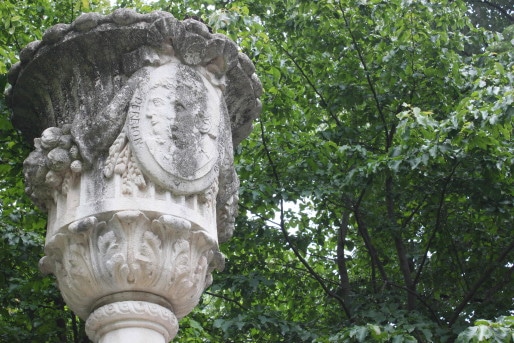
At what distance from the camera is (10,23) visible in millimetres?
7664

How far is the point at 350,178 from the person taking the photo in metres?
7.80

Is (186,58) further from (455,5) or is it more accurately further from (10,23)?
(455,5)

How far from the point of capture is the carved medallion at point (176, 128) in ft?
15.8

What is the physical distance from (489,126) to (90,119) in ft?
11.0

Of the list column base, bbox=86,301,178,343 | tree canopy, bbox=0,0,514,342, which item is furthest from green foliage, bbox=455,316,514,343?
column base, bbox=86,301,178,343

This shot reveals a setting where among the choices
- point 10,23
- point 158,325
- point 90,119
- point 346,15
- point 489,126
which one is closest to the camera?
point 158,325

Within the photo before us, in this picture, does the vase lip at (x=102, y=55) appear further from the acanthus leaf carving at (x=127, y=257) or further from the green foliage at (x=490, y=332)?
the green foliage at (x=490, y=332)

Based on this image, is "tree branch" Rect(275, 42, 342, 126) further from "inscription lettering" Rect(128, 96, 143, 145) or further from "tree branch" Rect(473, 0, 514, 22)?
"tree branch" Rect(473, 0, 514, 22)

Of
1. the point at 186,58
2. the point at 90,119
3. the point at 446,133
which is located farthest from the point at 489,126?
the point at 90,119

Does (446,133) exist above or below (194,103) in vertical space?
above

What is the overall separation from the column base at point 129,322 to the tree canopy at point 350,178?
236 centimetres

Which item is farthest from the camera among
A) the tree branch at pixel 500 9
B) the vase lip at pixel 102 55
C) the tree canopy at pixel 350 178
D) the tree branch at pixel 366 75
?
the tree branch at pixel 500 9

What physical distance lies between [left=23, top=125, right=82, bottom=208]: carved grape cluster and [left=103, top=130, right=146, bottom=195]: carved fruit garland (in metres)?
0.19

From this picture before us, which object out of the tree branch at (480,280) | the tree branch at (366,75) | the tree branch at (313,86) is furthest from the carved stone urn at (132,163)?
the tree branch at (313,86)
